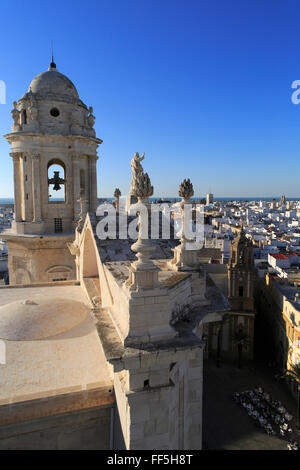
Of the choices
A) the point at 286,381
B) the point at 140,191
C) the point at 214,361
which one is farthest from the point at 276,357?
the point at 140,191

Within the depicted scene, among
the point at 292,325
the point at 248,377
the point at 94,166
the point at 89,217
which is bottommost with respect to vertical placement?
the point at 248,377

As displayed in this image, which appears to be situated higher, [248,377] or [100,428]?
[100,428]

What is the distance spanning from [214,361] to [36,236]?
55.9 feet

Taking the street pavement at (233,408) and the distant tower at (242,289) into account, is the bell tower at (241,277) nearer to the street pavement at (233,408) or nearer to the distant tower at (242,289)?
the distant tower at (242,289)

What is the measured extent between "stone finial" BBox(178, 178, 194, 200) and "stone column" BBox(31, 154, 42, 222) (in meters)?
13.5

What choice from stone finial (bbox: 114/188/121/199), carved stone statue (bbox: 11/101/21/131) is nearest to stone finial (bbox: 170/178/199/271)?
stone finial (bbox: 114/188/121/199)

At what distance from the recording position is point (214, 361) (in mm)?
24219

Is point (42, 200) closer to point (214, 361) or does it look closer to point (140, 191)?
point (140, 191)

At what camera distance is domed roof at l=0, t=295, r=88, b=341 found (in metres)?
8.12

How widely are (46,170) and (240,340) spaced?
18.8 metres

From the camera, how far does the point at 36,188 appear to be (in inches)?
690

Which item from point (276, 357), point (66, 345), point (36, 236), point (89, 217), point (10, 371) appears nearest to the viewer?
point (10, 371)

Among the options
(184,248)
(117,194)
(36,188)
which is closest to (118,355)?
(184,248)

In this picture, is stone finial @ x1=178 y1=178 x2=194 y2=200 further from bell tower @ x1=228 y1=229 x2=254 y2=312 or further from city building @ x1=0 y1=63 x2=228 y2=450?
bell tower @ x1=228 y1=229 x2=254 y2=312
